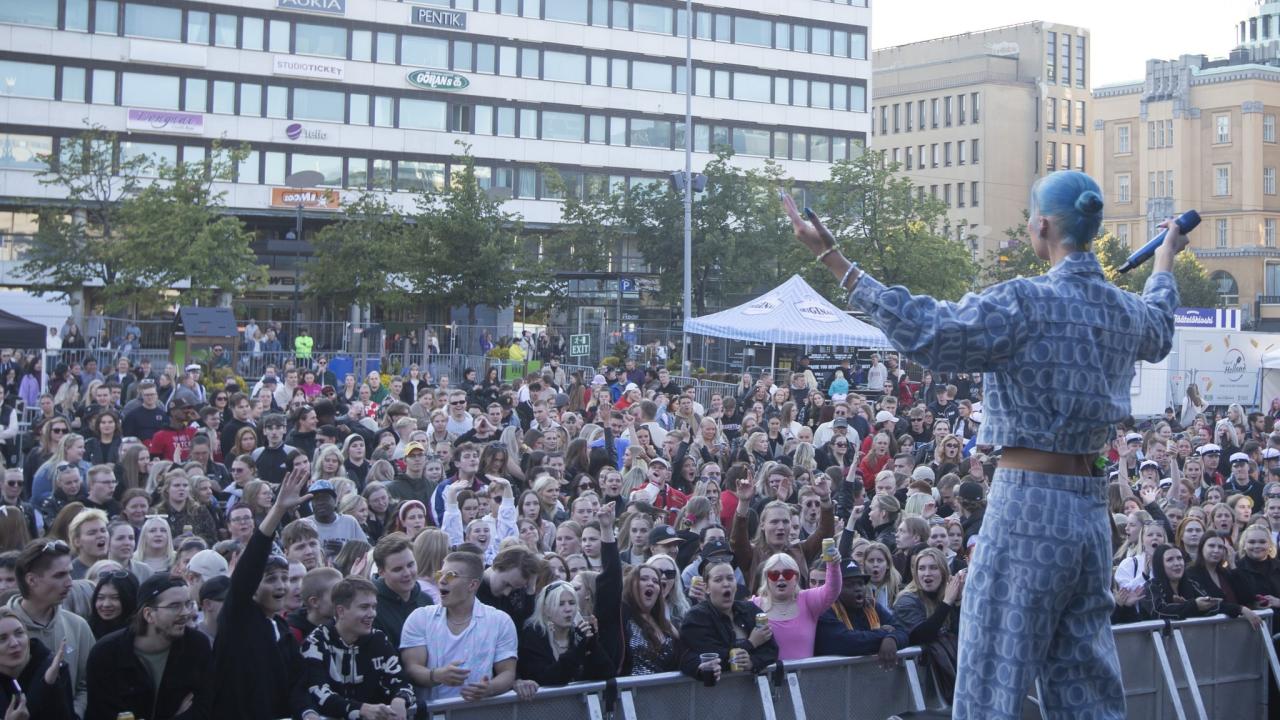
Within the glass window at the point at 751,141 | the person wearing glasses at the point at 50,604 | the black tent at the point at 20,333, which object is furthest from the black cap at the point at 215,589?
the glass window at the point at 751,141

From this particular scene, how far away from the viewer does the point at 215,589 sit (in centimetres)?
Answer: 653

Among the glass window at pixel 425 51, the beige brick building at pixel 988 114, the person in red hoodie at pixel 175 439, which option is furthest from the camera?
the beige brick building at pixel 988 114

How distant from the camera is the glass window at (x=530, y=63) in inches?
2151

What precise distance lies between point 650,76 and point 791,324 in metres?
34.4

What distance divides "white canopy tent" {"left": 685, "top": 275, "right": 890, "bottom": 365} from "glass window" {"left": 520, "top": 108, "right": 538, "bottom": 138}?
3083 cm

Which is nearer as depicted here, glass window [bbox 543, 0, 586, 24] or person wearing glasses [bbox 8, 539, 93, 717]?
person wearing glasses [bbox 8, 539, 93, 717]

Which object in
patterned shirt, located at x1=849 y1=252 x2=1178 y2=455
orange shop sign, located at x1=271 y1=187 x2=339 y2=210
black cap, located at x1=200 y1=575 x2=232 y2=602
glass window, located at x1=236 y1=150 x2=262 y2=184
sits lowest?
black cap, located at x1=200 y1=575 x2=232 y2=602

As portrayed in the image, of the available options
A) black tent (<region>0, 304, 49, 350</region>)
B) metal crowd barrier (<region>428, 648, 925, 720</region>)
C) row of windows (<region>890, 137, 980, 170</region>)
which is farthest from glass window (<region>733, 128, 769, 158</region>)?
metal crowd barrier (<region>428, 648, 925, 720</region>)

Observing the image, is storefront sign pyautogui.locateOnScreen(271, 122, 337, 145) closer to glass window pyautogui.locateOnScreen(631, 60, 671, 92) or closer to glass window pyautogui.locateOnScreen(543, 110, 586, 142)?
glass window pyautogui.locateOnScreen(543, 110, 586, 142)

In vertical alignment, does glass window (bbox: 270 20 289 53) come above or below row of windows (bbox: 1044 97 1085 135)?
below

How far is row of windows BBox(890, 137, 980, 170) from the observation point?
83750 mm

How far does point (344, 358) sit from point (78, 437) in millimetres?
15549

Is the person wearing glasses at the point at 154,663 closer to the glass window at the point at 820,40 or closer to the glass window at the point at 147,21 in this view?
the glass window at the point at 147,21

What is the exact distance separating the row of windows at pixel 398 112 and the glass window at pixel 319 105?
0.04 meters
